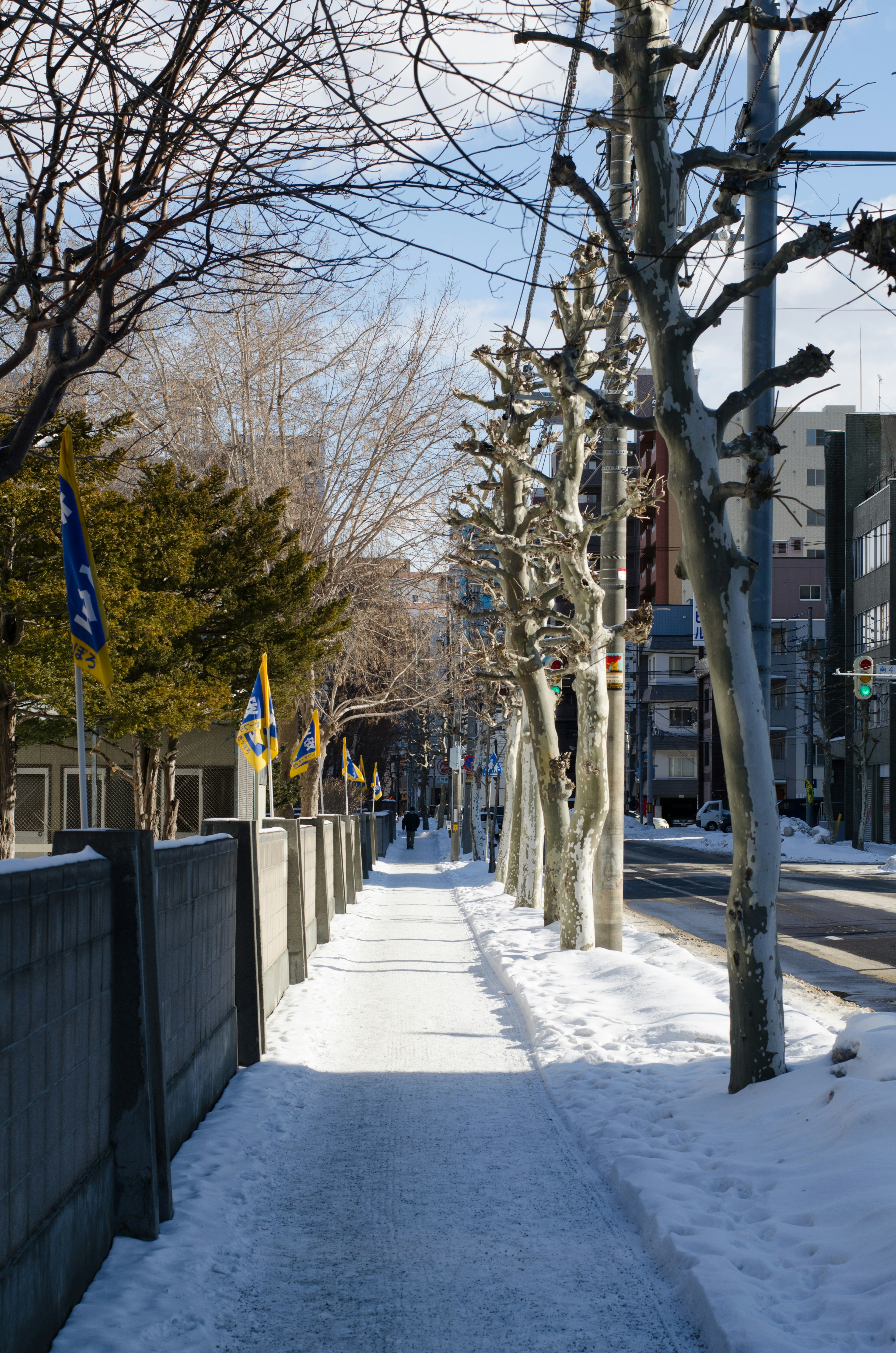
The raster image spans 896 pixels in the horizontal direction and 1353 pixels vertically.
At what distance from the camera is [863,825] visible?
48.2 metres

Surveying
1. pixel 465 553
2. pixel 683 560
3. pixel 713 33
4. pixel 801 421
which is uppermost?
pixel 801 421

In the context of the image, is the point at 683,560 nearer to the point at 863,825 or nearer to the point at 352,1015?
the point at 352,1015

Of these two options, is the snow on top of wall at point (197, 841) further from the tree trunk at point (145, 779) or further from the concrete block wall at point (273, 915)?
the tree trunk at point (145, 779)

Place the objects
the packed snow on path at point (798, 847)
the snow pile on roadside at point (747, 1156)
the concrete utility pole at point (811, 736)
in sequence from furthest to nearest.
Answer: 1. the concrete utility pole at point (811, 736)
2. the packed snow on path at point (798, 847)
3. the snow pile on roadside at point (747, 1156)

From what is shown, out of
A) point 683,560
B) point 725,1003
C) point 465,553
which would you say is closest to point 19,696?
point 465,553

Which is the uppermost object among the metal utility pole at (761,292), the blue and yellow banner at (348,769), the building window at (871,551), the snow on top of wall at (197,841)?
the building window at (871,551)

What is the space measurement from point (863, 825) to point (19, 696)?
3438 cm

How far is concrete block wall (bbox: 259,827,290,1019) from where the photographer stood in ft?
32.2

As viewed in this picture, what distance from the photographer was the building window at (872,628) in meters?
50.3

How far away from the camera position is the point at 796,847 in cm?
4603

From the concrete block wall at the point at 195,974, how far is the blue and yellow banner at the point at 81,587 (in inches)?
44.6

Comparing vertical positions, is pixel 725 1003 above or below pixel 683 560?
below

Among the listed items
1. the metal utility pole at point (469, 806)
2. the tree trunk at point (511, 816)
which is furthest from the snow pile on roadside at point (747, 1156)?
the metal utility pole at point (469, 806)

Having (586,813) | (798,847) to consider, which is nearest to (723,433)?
(586,813)
